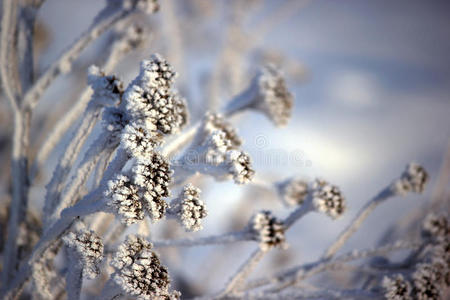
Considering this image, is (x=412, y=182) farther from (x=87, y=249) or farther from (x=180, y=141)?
(x=87, y=249)

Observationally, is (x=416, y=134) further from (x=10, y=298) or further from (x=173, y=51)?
(x=10, y=298)

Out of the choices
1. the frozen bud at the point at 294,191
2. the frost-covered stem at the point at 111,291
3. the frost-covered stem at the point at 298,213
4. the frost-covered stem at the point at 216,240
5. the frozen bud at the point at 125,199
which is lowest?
the frost-covered stem at the point at 111,291

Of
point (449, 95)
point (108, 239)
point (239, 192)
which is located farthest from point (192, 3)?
point (449, 95)

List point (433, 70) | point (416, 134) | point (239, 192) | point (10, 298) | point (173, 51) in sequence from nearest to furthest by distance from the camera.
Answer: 1. point (10, 298)
2. point (173, 51)
3. point (239, 192)
4. point (433, 70)
5. point (416, 134)

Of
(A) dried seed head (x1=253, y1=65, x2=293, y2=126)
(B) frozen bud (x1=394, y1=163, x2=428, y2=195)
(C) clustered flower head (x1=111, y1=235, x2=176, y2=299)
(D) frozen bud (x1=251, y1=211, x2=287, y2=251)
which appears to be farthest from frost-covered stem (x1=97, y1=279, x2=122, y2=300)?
(B) frozen bud (x1=394, y1=163, x2=428, y2=195)

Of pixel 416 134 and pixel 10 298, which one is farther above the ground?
pixel 416 134

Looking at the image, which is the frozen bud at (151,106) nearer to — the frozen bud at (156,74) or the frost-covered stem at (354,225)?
the frozen bud at (156,74)

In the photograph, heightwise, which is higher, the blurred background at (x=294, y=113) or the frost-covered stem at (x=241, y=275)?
the blurred background at (x=294, y=113)

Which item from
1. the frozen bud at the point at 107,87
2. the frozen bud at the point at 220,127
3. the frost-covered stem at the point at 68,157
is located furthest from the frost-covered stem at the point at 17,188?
the frozen bud at the point at 220,127

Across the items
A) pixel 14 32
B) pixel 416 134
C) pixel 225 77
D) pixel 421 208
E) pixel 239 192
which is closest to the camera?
pixel 14 32
